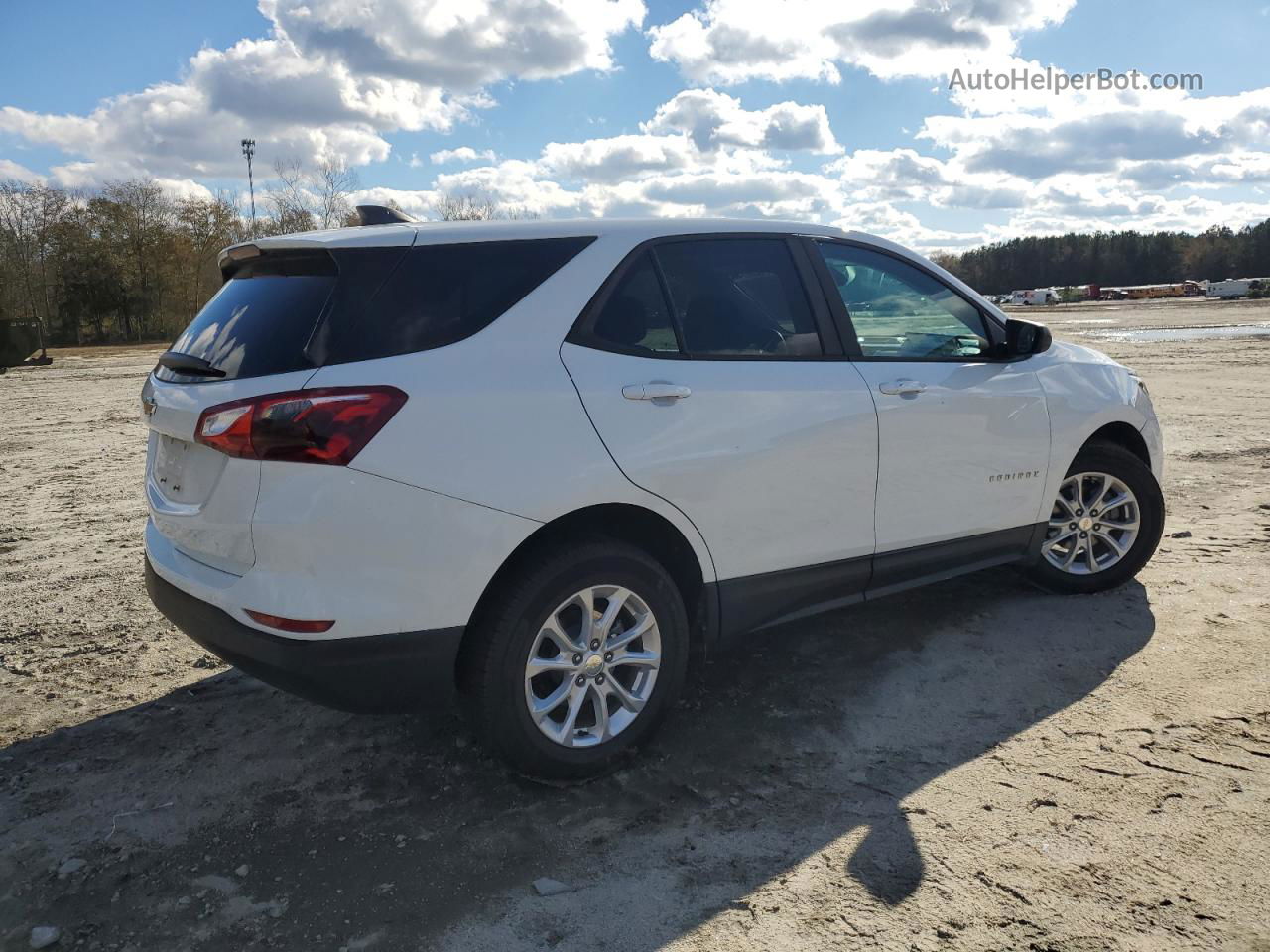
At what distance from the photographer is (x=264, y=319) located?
2.99m

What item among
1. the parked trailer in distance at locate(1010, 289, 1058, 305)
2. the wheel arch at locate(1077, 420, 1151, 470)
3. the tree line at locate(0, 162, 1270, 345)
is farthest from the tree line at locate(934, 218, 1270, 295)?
the wheel arch at locate(1077, 420, 1151, 470)

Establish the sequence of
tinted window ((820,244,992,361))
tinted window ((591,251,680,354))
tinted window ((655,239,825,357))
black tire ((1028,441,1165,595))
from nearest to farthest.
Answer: tinted window ((591,251,680,354)) → tinted window ((655,239,825,357)) → tinted window ((820,244,992,361)) → black tire ((1028,441,1165,595))

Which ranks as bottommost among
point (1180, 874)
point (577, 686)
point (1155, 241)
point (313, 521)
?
point (1180, 874)

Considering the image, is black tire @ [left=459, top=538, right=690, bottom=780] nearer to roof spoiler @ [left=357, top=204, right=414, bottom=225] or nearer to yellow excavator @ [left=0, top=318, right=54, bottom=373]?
roof spoiler @ [left=357, top=204, right=414, bottom=225]

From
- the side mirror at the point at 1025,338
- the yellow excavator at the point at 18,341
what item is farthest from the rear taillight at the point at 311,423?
the yellow excavator at the point at 18,341

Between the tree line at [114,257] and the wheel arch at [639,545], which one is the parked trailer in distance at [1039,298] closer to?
the tree line at [114,257]

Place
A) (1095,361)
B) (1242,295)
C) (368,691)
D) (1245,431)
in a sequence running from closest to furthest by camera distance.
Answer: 1. (368,691)
2. (1095,361)
3. (1245,431)
4. (1242,295)

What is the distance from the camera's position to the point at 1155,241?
124m

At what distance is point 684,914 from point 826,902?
15.4 inches

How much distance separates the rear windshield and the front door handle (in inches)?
54.7

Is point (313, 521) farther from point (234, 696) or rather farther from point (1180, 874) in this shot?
point (1180, 874)

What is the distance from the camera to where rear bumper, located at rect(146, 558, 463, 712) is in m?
2.77

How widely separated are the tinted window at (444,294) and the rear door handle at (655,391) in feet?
1.54

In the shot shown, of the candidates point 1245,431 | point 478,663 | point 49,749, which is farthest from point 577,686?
point 1245,431
